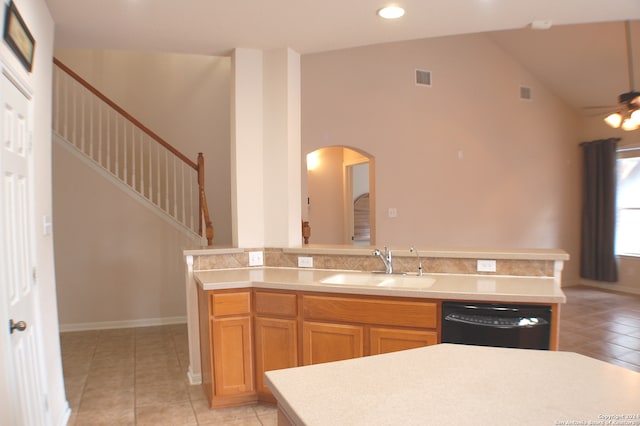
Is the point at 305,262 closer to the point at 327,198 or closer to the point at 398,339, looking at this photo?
the point at 398,339

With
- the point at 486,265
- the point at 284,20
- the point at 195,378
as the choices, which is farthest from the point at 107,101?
the point at 486,265

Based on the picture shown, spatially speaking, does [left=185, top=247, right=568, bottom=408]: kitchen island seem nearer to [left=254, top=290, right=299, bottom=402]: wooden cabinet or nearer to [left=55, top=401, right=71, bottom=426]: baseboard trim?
[left=254, top=290, right=299, bottom=402]: wooden cabinet

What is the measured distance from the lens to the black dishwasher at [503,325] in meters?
2.38

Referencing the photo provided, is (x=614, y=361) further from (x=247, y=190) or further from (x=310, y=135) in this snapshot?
(x=310, y=135)

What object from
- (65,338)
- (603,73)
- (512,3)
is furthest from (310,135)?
(603,73)

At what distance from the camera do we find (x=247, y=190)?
357cm

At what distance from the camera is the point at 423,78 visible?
655 centimetres

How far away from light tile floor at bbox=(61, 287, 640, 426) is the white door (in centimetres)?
80

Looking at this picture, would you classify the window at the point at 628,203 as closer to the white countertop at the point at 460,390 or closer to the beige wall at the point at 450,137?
the beige wall at the point at 450,137

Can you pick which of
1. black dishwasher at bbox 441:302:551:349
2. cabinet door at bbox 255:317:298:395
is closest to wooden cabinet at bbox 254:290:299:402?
cabinet door at bbox 255:317:298:395

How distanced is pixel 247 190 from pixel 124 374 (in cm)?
196

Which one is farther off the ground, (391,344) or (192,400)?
(391,344)

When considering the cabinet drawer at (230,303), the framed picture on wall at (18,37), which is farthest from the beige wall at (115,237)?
the framed picture on wall at (18,37)

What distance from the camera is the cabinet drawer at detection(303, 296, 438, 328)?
2.58 m
